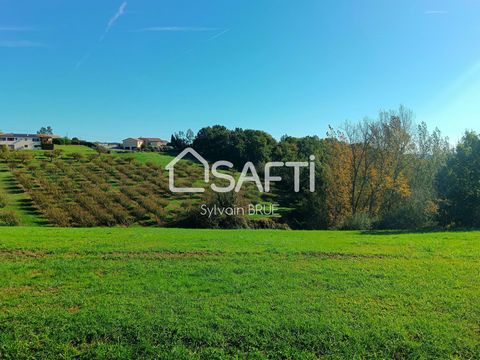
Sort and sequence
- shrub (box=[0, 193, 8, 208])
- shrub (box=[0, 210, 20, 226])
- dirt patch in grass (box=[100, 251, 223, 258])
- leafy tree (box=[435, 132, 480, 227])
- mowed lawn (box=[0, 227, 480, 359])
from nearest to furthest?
mowed lawn (box=[0, 227, 480, 359]) < dirt patch in grass (box=[100, 251, 223, 258]) < leafy tree (box=[435, 132, 480, 227]) < shrub (box=[0, 210, 20, 226]) < shrub (box=[0, 193, 8, 208])

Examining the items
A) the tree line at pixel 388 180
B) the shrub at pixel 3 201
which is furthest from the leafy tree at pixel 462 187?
Answer: the shrub at pixel 3 201

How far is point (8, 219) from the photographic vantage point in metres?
21.7

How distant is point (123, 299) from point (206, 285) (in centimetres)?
146

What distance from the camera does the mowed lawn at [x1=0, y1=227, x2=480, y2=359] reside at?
4.30 meters

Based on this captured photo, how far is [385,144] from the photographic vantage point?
1154 inches

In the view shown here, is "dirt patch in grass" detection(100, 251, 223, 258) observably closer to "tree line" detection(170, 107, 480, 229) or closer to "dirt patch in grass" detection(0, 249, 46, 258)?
"dirt patch in grass" detection(0, 249, 46, 258)

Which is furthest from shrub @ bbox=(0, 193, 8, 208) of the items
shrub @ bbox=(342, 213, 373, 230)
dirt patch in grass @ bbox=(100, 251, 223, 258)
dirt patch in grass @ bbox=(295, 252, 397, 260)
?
dirt patch in grass @ bbox=(295, 252, 397, 260)

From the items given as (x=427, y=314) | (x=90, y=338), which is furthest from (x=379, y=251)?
(x=90, y=338)

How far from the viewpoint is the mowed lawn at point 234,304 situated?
14.1ft

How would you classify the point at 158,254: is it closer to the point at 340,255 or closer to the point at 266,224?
the point at 340,255

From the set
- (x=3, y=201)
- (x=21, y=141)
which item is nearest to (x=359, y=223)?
(x=3, y=201)

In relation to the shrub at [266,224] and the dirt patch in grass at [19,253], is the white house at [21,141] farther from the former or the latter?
the dirt patch in grass at [19,253]

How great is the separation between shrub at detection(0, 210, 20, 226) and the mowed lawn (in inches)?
589

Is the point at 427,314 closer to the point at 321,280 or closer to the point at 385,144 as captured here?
the point at 321,280
